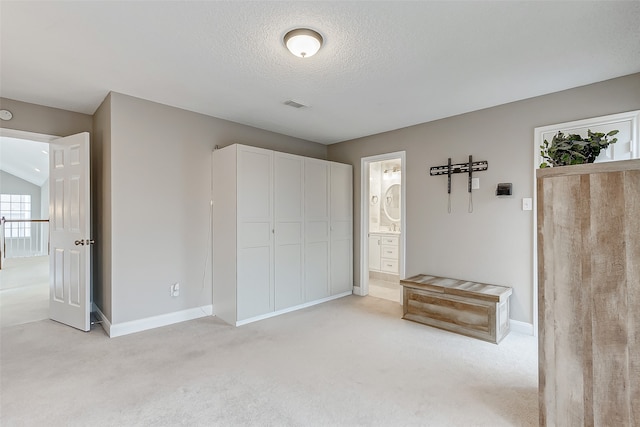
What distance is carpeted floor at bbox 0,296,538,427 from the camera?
1.87 metres

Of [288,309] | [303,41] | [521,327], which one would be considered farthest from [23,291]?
[521,327]

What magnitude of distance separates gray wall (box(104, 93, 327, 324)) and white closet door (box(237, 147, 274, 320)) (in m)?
0.60

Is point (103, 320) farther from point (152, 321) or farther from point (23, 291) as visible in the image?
point (23, 291)

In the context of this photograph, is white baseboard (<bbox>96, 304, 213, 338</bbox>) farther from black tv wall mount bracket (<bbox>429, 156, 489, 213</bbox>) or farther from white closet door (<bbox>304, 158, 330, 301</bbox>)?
black tv wall mount bracket (<bbox>429, 156, 489, 213</bbox>)

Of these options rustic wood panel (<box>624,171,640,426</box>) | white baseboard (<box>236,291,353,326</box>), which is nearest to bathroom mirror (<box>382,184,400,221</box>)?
white baseboard (<box>236,291,353,326</box>)

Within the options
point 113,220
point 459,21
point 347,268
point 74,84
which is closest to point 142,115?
point 74,84

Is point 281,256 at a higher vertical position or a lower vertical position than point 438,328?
higher

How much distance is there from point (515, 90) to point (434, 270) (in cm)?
220

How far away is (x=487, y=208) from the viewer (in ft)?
11.3

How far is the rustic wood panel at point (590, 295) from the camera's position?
144cm

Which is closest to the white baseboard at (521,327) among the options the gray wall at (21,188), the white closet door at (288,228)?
the white closet door at (288,228)

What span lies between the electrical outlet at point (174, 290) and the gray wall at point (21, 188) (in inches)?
475

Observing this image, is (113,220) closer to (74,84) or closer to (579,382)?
(74,84)

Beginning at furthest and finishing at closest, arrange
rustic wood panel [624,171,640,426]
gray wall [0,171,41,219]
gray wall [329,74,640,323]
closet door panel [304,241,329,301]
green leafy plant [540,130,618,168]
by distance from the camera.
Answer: gray wall [0,171,41,219]
closet door panel [304,241,329,301]
gray wall [329,74,640,323]
green leafy plant [540,130,618,168]
rustic wood panel [624,171,640,426]
